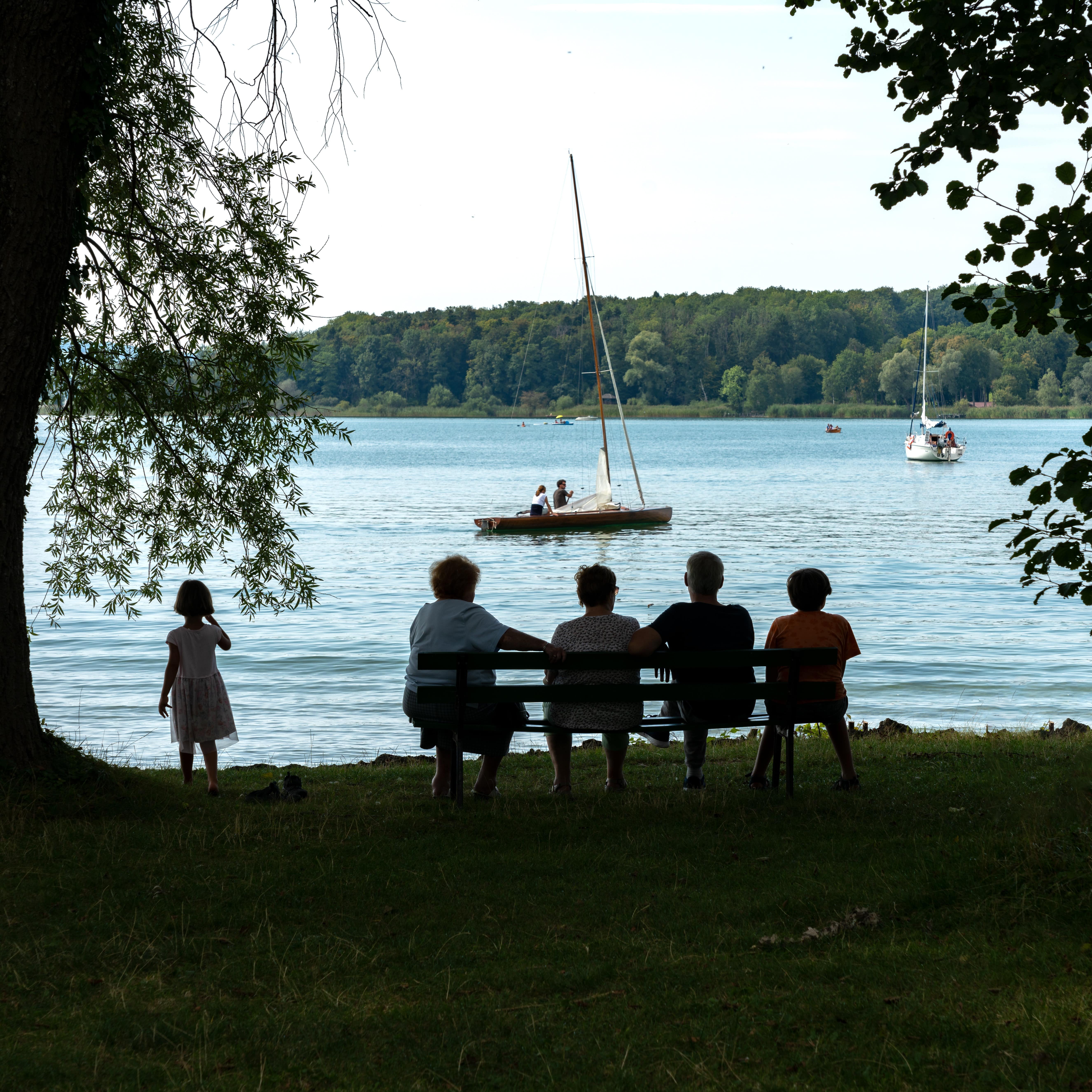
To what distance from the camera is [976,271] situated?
529 cm

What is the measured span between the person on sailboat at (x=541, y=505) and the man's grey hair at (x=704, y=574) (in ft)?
107

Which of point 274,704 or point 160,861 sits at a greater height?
point 160,861

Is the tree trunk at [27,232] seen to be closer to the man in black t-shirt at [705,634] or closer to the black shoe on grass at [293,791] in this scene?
the black shoe on grass at [293,791]

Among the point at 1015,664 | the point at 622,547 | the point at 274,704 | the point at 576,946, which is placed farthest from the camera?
the point at 622,547

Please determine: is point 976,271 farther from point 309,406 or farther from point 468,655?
point 309,406

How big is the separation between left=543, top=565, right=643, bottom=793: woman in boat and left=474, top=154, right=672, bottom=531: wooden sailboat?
3207 centimetres

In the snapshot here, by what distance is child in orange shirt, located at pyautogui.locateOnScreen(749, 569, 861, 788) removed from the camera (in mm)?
6832

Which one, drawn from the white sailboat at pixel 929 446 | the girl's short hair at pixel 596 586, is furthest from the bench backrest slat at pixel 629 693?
the white sailboat at pixel 929 446

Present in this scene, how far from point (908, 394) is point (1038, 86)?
181 m

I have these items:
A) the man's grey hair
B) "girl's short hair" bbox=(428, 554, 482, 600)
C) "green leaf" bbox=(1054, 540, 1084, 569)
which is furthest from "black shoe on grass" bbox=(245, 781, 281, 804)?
"green leaf" bbox=(1054, 540, 1084, 569)

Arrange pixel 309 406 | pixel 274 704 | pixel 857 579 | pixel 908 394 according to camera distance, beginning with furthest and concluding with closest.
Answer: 1. pixel 908 394
2. pixel 857 579
3. pixel 274 704
4. pixel 309 406

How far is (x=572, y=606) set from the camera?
25.9 m

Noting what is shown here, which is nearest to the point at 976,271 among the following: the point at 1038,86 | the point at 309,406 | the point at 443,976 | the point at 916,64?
the point at 1038,86

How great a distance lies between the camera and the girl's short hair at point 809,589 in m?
6.89
